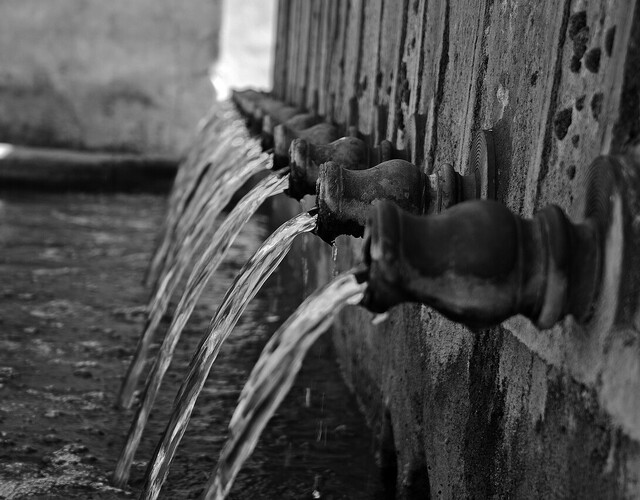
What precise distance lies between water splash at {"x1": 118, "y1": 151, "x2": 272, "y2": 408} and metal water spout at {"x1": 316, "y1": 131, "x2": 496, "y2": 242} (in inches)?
53.5

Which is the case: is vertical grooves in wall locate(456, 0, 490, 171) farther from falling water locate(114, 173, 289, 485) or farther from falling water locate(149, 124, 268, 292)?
falling water locate(149, 124, 268, 292)

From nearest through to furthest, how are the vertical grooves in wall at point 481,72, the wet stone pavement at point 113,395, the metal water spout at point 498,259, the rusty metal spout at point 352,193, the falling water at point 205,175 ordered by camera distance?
the metal water spout at point 498,259 → the rusty metal spout at point 352,193 → the vertical grooves in wall at point 481,72 → the wet stone pavement at point 113,395 → the falling water at point 205,175

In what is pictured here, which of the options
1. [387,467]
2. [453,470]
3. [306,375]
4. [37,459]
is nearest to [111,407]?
[37,459]

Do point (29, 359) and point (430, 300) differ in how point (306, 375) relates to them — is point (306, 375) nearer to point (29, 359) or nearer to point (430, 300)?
point (29, 359)

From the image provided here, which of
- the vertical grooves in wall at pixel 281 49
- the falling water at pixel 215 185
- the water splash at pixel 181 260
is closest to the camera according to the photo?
the water splash at pixel 181 260

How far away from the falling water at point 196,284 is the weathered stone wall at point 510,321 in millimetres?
512

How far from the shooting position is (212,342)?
9.71 feet

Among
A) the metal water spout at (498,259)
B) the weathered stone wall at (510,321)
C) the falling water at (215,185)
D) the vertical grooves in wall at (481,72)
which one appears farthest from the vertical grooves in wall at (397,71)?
the metal water spout at (498,259)

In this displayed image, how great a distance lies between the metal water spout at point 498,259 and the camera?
62.3 inches

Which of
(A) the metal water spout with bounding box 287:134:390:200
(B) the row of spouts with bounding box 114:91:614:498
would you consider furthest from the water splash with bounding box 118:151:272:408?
(A) the metal water spout with bounding box 287:134:390:200

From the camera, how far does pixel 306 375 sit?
431 centimetres

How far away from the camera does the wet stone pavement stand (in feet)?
10.4

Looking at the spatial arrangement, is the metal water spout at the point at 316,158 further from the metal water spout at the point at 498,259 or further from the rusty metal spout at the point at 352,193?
the metal water spout at the point at 498,259

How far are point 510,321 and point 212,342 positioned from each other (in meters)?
1.15
